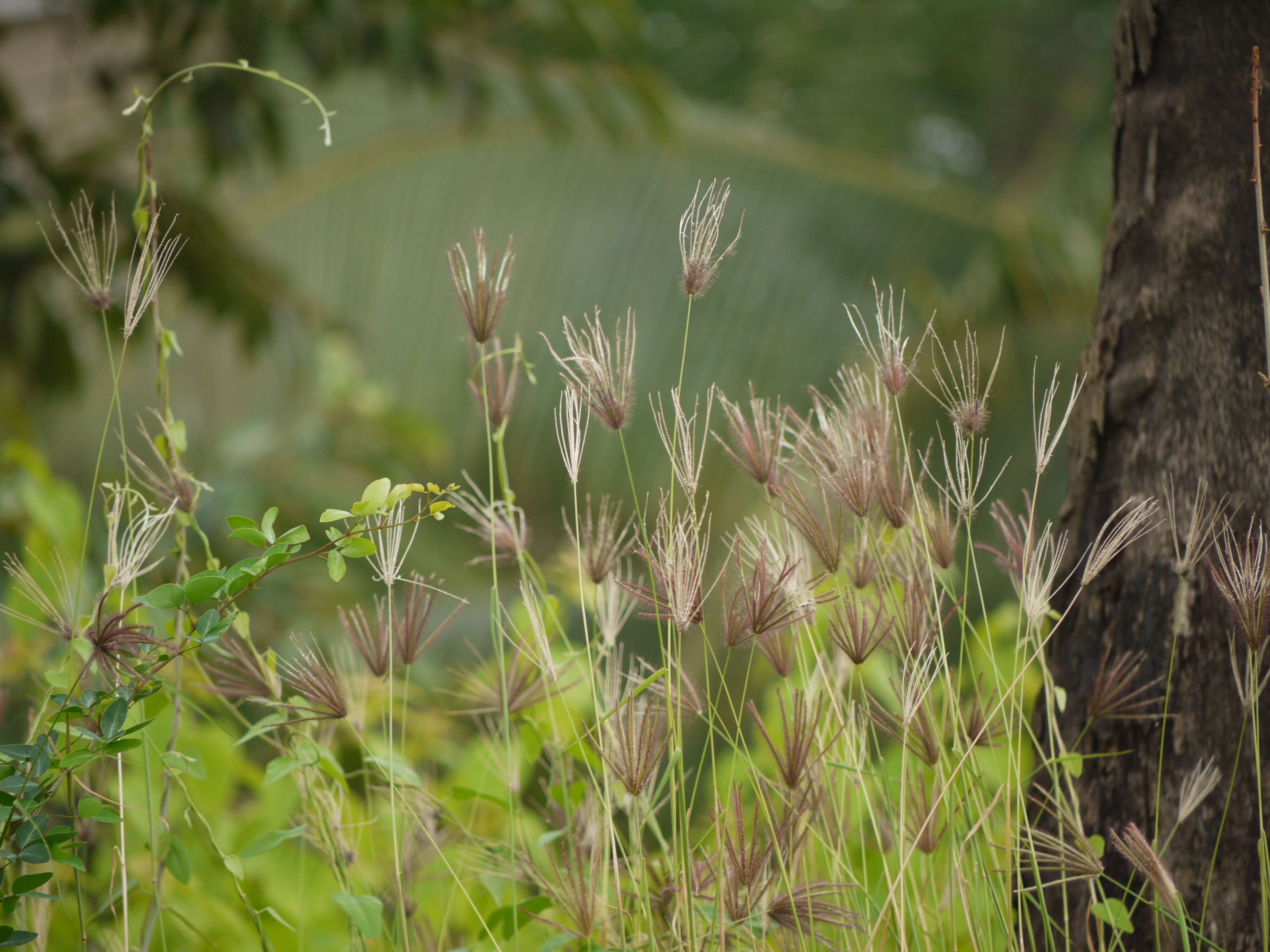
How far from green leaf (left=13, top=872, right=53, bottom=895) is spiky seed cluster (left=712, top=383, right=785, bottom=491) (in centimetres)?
44

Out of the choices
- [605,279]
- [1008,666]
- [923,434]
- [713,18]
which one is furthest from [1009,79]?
[1008,666]

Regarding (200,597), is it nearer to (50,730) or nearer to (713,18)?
(50,730)

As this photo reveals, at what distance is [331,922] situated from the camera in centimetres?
89

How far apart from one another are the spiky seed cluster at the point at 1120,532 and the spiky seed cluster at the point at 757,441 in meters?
0.19

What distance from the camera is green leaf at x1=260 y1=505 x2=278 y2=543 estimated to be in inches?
21.5

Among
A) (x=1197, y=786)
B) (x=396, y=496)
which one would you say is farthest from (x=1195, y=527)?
(x=396, y=496)

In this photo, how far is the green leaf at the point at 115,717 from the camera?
20.3 inches

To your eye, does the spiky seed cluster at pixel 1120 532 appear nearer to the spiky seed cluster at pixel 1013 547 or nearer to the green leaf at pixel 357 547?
the spiky seed cluster at pixel 1013 547

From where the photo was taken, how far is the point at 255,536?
548mm

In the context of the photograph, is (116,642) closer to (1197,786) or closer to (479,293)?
(479,293)

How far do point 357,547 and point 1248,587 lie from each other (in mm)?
497

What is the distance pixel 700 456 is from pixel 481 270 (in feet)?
0.55

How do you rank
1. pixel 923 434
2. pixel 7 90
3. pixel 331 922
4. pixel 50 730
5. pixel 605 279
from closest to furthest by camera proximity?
pixel 50 730, pixel 331 922, pixel 7 90, pixel 923 434, pixel 605 279

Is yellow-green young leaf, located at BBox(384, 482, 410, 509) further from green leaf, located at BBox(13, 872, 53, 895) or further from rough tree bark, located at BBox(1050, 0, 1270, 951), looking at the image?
rough tree bark, located at BBox(1050, 0, 1270, 951)
